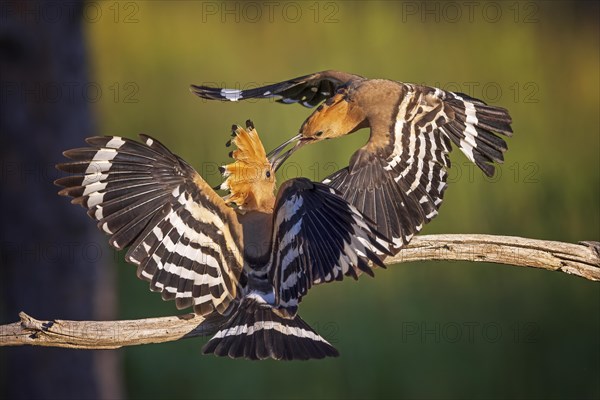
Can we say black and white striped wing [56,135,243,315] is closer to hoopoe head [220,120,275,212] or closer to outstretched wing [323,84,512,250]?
hoopoe head [220,120,275,212]

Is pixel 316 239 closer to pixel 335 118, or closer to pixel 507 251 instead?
pixel 507 251

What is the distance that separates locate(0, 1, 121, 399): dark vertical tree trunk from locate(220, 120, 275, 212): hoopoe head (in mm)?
1227

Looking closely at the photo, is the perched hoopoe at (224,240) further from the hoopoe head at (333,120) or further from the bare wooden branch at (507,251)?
the hoopoe head at (333,120)

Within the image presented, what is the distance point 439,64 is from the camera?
6516mm

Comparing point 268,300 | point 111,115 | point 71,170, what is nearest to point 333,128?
point 268,300

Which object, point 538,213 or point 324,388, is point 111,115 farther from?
point 538,213

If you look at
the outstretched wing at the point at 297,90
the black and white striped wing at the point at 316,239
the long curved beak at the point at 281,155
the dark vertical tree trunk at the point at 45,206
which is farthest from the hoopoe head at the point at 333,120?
the dark vertical tree trunk at the point at 45,206

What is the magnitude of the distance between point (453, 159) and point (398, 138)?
2054 millimetres

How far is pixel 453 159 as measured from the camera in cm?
611

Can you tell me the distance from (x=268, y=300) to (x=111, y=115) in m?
3.19

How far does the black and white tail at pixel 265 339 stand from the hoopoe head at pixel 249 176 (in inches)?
15.9

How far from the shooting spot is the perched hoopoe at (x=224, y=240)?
11.1 ft

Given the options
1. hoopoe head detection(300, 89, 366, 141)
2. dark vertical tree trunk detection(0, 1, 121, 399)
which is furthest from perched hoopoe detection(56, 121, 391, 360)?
dark vertical tree trunk detection(0, 1, 121, 399)

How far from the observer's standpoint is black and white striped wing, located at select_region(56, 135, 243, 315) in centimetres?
350
